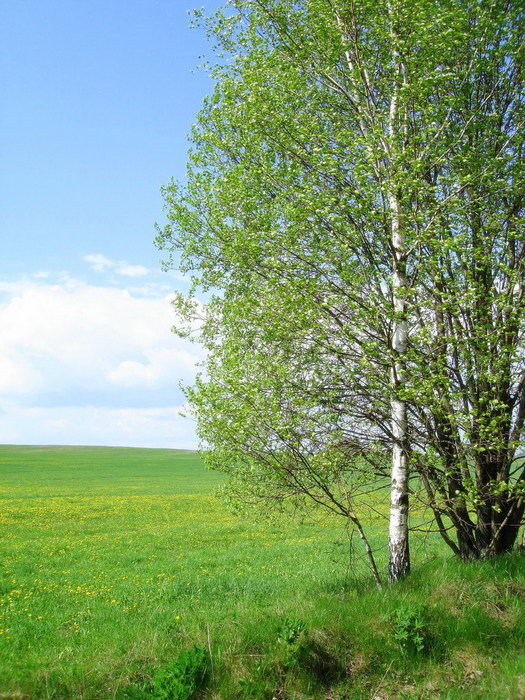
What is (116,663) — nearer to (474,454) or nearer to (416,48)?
(474,454)

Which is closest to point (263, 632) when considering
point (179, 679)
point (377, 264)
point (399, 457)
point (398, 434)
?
point (179, 679)

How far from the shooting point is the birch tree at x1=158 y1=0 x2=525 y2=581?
9.79 m

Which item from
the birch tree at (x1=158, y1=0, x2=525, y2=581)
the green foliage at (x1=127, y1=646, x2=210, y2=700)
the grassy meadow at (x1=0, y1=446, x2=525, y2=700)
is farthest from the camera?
the birch tree at (x1=158, y1=0, x2=525, y2=581)

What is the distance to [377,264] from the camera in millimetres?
10914

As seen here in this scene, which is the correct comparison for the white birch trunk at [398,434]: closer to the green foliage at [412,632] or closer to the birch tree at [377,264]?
the birch tree at [377,264]

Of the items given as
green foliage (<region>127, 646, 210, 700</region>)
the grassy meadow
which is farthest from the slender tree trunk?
green foliage (<region>127, 646, 210, 700</region>)

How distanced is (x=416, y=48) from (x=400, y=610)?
10.4 m

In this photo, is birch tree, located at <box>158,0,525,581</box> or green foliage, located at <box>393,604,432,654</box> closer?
green foliage, located at <box>393,604,432,654</box>

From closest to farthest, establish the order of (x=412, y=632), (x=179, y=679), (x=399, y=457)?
(x=179, y=679), (x=412, y=632), (x=399, y=457)

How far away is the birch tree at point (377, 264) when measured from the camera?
979 centimetres

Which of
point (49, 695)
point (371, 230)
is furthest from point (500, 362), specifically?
point (49, 695)

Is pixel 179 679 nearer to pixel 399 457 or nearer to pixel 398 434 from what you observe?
pixel 399 457

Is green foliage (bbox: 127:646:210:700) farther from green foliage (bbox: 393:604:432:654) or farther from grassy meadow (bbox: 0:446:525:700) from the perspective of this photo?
green foliage (bbox: 393:604:432:654)

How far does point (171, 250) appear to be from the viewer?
594 inches
